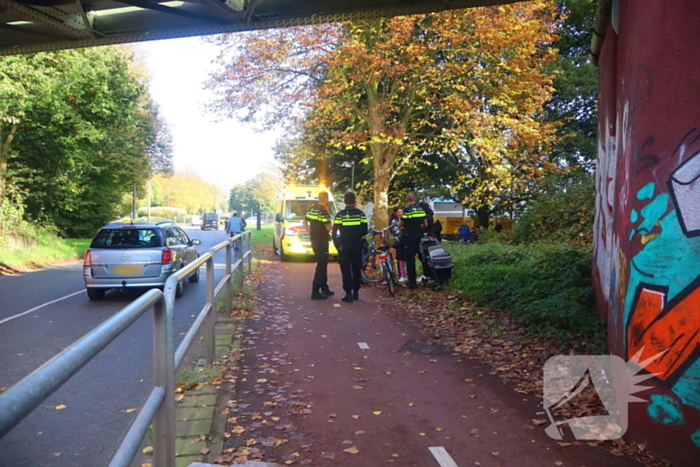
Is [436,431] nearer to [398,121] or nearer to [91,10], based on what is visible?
[91,10]

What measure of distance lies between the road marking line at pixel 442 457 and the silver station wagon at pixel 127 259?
7.63 metres

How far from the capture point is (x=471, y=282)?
10375mm

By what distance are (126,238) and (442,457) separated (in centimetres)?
887

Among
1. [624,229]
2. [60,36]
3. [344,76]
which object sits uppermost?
[344,76]

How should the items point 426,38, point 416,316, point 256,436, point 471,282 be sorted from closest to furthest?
point 256,436 → point 416,316 → point 471,282 → point 426,38

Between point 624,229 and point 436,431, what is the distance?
7.07 feet

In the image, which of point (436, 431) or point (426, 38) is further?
point (426, 38)

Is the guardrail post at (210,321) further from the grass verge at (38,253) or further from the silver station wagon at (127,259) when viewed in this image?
the grass verge at (38,253)

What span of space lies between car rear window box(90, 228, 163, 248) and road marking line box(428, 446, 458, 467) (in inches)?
329

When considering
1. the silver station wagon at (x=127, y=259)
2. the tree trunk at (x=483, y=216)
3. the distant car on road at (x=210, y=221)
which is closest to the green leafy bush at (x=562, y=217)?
the tree trunk at (x=483, y=216)

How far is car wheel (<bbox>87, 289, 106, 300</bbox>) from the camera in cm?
1096

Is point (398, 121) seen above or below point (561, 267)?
above

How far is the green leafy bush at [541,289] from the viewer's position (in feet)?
21.4

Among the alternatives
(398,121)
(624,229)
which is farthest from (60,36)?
(398,121)
